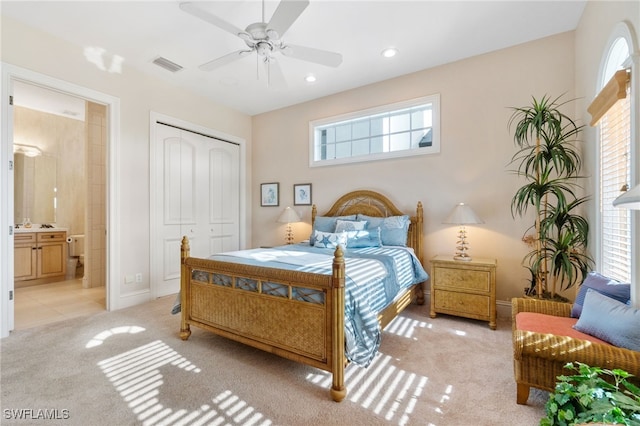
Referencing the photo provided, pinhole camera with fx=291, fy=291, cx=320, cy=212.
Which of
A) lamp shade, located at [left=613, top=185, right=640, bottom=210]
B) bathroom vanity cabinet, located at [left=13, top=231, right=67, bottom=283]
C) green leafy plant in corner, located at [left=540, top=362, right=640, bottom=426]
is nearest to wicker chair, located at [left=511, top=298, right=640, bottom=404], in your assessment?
green leafy plant in corner, located at [left=540, top=362, right=640, bottom=426]

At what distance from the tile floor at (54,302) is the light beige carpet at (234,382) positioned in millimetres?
464

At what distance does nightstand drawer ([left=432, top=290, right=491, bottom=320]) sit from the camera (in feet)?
9.73

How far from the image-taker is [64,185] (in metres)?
5.48

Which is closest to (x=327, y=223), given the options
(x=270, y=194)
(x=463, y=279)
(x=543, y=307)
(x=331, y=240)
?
(x=331, y=240)

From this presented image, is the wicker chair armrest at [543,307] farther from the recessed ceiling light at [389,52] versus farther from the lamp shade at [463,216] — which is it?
the recessed ceiling light at [389,52]

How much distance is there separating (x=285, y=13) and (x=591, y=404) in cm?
259

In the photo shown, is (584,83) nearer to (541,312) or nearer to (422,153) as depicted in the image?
(422,153)

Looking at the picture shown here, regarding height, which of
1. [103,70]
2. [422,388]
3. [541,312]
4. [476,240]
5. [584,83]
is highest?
[103,70]

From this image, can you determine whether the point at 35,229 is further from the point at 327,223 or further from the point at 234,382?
the point at 234,382

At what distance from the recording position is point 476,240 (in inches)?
136

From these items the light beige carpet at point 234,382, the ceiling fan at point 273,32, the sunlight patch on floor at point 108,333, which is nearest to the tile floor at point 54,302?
the light beige carpet at point 234,382

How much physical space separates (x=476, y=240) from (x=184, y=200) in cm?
406

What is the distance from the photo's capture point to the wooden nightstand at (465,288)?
2.93 metres

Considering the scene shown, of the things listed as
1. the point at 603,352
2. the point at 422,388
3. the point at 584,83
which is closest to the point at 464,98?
the point at 584,83
